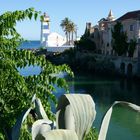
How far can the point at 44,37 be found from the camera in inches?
4156

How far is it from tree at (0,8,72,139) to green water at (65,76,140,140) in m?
10.3

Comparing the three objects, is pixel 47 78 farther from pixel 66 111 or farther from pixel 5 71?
pixel 66 111

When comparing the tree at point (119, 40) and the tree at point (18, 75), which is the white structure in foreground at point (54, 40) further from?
the tree at point (18, 75)

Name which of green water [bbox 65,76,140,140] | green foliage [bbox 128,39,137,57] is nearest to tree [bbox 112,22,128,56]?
green foliage [bbox 128,39,137,57]

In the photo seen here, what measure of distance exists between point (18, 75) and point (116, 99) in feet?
112

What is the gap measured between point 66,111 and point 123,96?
129ft

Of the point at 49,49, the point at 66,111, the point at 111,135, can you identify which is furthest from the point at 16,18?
the point at 49,49

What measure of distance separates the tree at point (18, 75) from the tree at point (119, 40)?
53731 millimetres

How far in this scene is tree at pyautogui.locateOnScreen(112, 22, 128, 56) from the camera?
59344mm

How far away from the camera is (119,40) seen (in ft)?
196

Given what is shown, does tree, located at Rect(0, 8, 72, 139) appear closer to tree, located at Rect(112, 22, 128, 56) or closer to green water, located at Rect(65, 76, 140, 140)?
green water, located at Rect(65, 76, 140, 140)

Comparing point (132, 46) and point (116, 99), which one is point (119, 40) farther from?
point (116, 99)

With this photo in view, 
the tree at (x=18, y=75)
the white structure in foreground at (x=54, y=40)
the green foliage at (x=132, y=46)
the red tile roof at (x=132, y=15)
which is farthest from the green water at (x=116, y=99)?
the white structure in foreground at (x=54, y=40)

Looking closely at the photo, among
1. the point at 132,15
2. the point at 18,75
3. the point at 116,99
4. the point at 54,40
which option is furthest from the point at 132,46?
the point at 18,75
